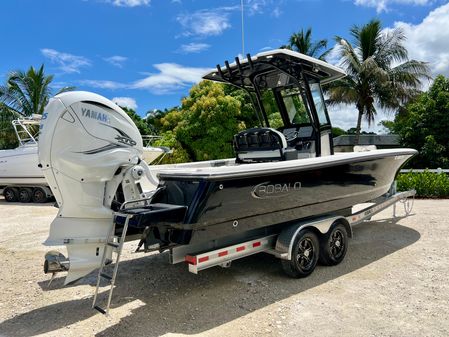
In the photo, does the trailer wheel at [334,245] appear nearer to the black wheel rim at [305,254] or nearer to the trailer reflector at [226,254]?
the black wheel rim at [305,254]

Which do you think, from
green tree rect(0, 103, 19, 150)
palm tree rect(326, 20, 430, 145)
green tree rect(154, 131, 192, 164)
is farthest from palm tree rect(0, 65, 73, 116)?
palm tree rect(326, 20, 430, 145)

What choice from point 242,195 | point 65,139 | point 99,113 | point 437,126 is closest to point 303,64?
point 242,195

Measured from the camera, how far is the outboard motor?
371cm

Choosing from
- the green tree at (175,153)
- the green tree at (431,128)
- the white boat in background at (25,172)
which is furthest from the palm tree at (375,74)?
the white boat in background at (25,172)

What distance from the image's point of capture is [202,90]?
18.7 meters

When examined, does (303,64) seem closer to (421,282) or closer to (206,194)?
(206,194)

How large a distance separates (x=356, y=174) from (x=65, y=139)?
3.66 meters

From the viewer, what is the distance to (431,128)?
15.5 metres

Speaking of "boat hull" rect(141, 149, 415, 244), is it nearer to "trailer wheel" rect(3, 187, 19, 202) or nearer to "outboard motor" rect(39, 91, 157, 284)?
"outboard motor" rect(39, 91, 157, 284)

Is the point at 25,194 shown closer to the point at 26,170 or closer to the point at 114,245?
the point at 26,170

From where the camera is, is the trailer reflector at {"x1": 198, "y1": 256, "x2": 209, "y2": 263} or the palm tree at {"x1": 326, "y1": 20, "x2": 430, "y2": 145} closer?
A: the trailer reflector at {"x1": 198, "y1": 256, "x2": 209, "y2": 263}

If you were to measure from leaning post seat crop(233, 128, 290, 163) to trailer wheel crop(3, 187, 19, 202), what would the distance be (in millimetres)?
10868

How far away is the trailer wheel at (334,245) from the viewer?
4.79 metres

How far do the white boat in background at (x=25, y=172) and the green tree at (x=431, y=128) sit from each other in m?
14.2
